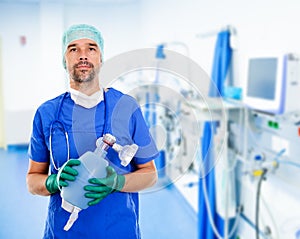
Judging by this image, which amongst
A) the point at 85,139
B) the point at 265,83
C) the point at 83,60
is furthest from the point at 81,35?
the point at 265,83

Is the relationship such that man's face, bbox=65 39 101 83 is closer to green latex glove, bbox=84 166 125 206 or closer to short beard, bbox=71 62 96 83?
short beard, bbox=71 62 96 83

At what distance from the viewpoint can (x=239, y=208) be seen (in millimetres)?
1857

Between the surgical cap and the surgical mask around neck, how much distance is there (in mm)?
48

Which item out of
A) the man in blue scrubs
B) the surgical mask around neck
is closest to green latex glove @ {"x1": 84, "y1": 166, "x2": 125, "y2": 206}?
the man in blue scrubs

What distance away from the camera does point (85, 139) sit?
51cm

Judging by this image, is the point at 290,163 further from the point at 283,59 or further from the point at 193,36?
the point at 193,36

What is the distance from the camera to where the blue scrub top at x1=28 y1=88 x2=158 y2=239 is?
1.69ft

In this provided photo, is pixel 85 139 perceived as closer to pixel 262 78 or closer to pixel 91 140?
pixel 91 140

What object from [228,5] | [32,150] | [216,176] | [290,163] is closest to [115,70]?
[32,150]

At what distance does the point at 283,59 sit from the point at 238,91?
45 cm

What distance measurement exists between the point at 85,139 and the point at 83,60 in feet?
0.43

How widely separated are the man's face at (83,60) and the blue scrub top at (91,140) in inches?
2.2

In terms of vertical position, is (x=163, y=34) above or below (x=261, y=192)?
above

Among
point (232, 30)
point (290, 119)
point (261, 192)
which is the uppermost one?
point (232, 30)
